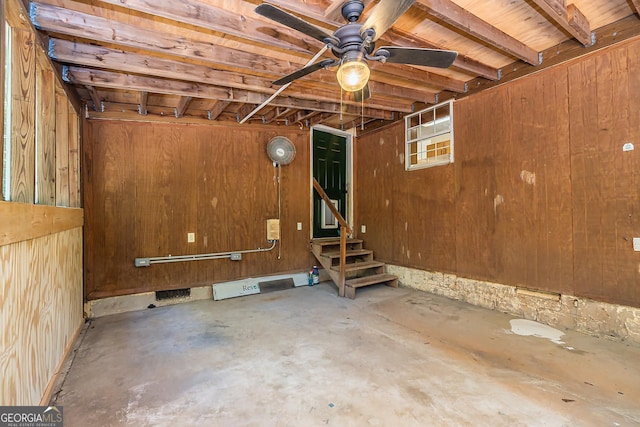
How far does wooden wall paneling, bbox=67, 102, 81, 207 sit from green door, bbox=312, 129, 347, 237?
11.0 feet

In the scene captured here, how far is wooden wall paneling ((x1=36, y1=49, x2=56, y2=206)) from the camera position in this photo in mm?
2079

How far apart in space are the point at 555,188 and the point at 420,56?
7.39 feet

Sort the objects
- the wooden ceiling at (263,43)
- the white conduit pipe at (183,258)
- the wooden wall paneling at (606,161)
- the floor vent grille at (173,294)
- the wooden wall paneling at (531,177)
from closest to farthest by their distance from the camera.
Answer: the wooden ceiling at (263,43) < the wooden wall paneling at (606,161) < the wooden wall paneling at (531,177) < the white conduit pipe at (183,258) < the floor vent grille at (173,294)

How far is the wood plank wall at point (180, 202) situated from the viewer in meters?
3.85

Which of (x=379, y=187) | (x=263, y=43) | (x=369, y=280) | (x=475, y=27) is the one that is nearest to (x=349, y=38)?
(x=263, y=43)

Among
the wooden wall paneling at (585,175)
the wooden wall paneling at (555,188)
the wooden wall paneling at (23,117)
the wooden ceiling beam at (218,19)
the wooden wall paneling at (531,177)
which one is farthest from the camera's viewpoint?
the wooden wall paneling at (531,177)

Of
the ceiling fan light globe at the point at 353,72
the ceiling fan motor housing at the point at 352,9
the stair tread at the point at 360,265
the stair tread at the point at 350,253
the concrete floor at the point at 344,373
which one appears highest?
the ceiling fan motor housing at the point at 352,9

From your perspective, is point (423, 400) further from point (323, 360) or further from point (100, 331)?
point (100, 331)

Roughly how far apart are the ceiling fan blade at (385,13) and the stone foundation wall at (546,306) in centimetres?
322

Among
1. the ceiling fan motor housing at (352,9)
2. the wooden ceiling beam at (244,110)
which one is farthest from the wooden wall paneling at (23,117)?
the wooden ceiling beam at (244,110)

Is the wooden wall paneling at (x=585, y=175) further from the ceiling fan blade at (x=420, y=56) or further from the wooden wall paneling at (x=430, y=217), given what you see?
the ceiling fan blade at (x=420, y=56)

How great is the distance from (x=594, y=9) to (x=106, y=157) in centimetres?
542

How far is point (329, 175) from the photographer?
5586mm

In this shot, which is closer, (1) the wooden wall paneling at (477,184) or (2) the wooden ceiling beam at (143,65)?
(2) the wooden ceiling beam at (143,65)
